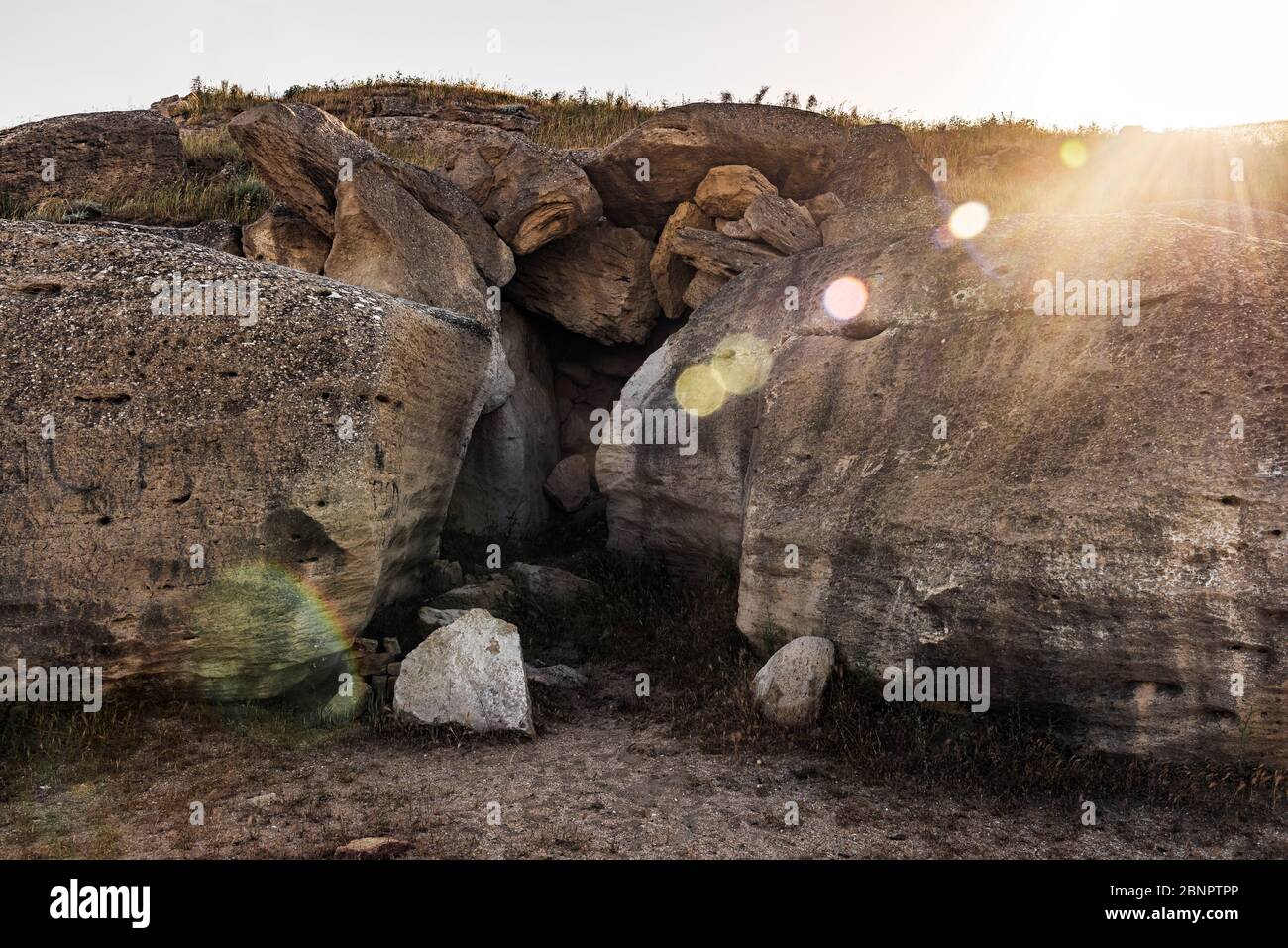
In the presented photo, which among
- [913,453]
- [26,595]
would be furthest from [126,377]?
[913,453]

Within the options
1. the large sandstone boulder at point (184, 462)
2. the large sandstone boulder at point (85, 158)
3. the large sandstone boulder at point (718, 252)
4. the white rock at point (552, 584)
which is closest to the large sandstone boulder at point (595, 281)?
the large sandstone boulder at point (718, 252)

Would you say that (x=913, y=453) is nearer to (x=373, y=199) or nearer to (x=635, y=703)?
(x=635, y=703)

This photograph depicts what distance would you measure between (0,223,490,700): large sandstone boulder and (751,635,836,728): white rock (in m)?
3.44

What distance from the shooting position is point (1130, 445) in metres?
6.81

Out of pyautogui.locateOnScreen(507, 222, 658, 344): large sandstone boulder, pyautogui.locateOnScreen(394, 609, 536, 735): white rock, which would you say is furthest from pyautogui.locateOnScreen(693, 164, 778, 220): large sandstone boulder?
pyautogui.locateOnScreen(394, 609, 536, 735): white rock

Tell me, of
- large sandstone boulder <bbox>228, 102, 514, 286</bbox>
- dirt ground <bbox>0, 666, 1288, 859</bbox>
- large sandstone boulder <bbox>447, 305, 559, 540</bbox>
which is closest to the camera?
dirt ground <bbox>0, 666, 1288, 859</bbox>

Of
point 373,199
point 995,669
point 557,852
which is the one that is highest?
point 373,199

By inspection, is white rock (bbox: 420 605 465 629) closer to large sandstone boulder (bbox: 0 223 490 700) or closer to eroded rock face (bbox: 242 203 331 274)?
large sandstone boulder (bbox: 0 223 490 700)

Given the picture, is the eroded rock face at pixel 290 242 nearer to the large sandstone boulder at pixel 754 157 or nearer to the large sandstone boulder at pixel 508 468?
the large sandstone boulder at pixel 508 468

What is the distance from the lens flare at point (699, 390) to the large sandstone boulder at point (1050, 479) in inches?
41.3

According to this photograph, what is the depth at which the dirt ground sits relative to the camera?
573 cm

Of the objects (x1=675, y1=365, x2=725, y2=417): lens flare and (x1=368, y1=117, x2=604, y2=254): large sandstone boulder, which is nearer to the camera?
(x1=675, y1=365, x2=725, y2=417): lens flare

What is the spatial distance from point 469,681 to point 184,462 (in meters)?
2.79

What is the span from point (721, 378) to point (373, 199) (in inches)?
189
